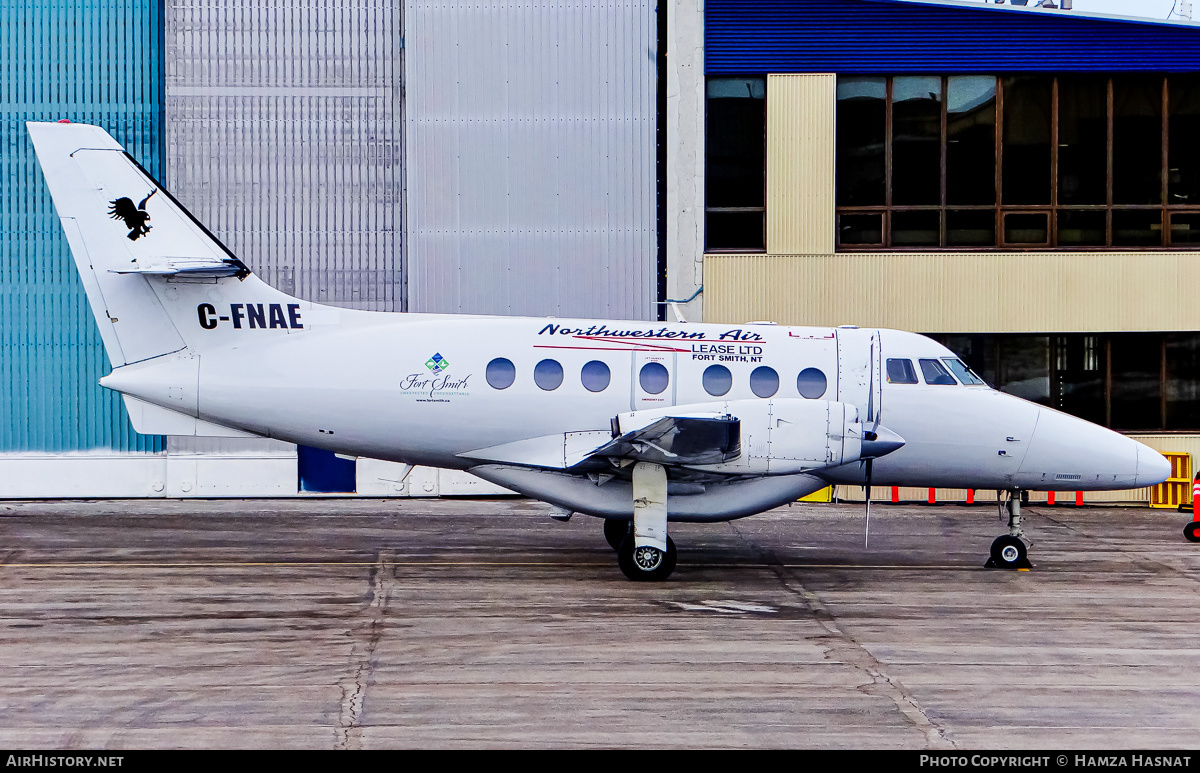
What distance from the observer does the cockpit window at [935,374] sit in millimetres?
15637

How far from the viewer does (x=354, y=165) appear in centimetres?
2278

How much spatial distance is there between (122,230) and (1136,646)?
41.6ft

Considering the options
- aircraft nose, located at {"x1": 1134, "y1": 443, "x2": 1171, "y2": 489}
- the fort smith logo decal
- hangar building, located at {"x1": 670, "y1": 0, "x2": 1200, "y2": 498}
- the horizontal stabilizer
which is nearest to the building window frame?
hangar building, located at {"x1": 670, "y1": 0, "x2": 1200, "y2": 498}

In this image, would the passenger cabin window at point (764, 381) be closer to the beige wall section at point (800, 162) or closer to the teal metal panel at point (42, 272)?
the beige wall section at point (800, 162)

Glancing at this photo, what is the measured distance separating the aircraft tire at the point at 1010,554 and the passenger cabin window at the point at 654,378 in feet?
17.3

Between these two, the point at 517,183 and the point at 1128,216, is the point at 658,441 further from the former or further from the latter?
the point at 1128,216

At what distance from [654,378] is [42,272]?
13.5 meters

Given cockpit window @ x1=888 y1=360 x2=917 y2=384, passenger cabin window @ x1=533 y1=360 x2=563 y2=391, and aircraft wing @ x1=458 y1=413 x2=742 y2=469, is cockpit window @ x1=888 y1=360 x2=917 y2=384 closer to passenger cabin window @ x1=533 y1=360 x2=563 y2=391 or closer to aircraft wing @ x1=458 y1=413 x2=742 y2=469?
aircraft wing @ x1=458 y1=413 x2=742 y2=469

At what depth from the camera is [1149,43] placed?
75.3ft

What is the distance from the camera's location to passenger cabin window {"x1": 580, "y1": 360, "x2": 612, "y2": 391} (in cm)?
1510

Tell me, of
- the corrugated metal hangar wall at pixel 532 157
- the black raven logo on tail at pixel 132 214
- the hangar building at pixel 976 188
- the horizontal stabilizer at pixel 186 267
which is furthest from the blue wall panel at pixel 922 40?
the black raven logo on tail at pixel 132 214

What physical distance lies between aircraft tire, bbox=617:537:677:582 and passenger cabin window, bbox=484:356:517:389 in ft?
8.28

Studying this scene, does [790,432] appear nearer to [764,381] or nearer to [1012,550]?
[764,381]
